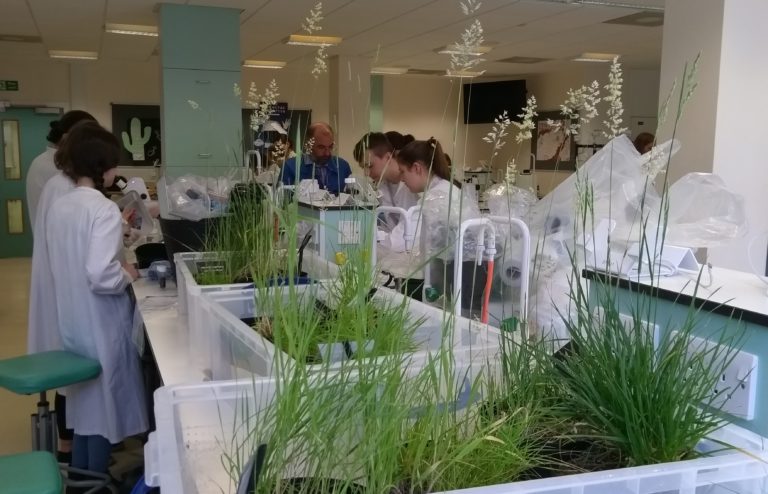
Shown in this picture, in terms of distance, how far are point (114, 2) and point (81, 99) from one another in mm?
4264

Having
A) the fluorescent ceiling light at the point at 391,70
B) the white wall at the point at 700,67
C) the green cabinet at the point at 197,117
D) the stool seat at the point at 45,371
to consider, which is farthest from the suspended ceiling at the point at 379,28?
the stool seat at the point at 45,371

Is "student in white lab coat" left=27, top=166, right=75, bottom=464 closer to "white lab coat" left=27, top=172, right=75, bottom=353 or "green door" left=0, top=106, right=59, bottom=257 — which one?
"white lab coat" left=27, top=172, right=75, bottom=353

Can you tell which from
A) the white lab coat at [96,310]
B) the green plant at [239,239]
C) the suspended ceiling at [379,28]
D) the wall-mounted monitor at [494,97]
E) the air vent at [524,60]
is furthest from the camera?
the wall-mounted monitor at [494,97]

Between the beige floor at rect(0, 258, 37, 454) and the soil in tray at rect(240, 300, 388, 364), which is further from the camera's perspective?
the beige floor at rect(0, 258, 37, 454)

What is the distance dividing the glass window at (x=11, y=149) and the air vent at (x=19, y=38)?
1735mm

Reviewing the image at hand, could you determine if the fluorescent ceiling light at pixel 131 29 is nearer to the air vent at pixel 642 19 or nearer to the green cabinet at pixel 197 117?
the green cabinet at pixel 197 117

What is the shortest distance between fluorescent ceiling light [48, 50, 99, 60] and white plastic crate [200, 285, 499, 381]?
784 centimetres

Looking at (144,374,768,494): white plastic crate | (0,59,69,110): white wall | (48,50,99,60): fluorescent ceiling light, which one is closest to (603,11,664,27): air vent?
(144,374,768,494): white plastic crate

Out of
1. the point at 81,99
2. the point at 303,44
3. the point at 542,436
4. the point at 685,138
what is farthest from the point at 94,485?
the point at 81,99

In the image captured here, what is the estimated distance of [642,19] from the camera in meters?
6.04

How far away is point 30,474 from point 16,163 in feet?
28.2

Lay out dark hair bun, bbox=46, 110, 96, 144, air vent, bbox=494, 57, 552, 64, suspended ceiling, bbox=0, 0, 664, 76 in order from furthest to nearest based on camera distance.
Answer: air vent, bbox=494, 57, 552, 64, suspended ceiling, bbox=0, 0, 664, 76, dark hair bun, bbox=46, 110, 96, 144

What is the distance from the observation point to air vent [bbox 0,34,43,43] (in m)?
7.18

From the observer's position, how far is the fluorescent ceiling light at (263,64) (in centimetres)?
917
